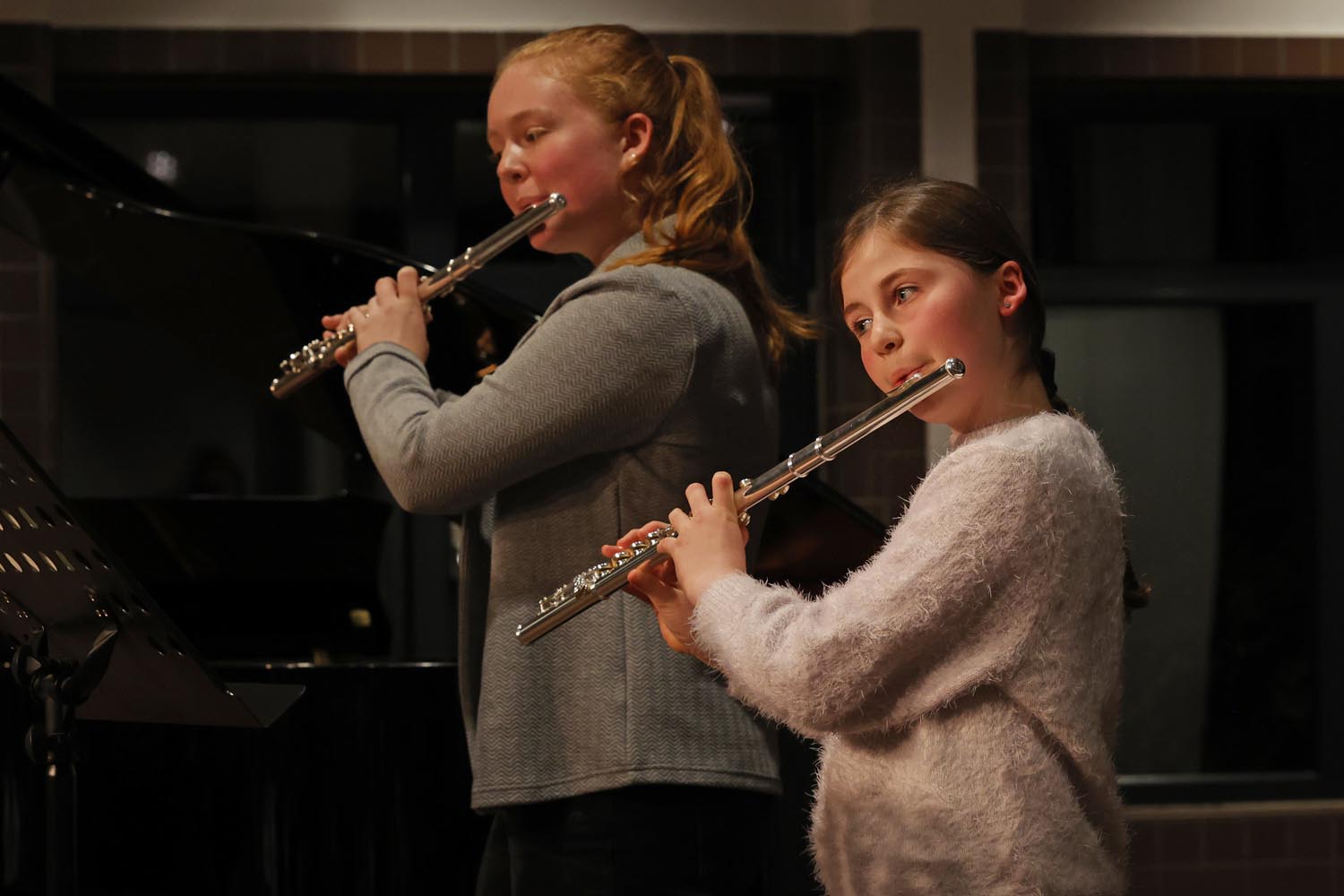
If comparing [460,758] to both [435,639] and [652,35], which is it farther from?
[652,35]

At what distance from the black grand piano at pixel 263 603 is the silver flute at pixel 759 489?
29.0 inches

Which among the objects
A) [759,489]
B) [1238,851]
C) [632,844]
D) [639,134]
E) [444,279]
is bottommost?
[1238,851]

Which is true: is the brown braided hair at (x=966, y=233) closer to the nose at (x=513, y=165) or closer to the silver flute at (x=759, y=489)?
the silver flute at (x=759, y=489)

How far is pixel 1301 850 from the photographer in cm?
375

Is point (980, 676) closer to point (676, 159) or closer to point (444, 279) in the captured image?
point (676, 159)

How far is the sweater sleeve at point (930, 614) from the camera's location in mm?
1118

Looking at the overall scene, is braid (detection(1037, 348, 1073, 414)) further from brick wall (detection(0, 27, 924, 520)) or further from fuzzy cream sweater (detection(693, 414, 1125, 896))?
brick wall (detection(0, 27, 924, 520))

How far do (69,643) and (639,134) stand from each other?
0.72 metres

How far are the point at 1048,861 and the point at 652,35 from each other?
9.18 ft

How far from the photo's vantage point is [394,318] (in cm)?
166

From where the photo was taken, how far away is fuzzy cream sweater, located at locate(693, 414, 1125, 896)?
1.12m

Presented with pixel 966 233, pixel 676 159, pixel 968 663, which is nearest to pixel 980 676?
pixel 968 663

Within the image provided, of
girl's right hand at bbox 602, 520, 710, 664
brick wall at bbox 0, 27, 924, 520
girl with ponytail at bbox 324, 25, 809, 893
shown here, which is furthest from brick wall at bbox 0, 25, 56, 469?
girl's right hand at bbox 602, 520, 710, 664

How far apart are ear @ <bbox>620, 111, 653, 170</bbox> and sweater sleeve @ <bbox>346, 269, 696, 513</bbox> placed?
17 cm
